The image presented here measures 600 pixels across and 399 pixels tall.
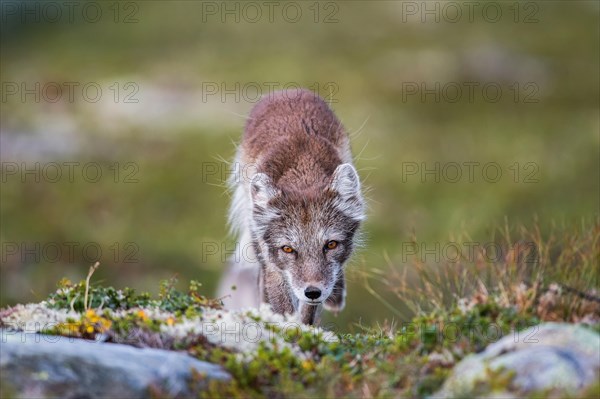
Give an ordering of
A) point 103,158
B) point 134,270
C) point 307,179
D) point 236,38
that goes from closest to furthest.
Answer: point 307,179 → point 134,270 → point 103,158 → point 236,38

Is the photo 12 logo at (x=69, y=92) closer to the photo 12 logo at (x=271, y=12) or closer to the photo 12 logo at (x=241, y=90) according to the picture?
the photo 12 logo at (x=241, y=90)

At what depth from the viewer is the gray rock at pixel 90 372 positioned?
736 centimetres

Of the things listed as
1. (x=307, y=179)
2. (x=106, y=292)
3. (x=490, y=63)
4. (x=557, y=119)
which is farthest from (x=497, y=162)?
(x=106, y=292)

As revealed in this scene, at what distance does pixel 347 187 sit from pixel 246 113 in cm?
1277

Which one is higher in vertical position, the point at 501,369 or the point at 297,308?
the point at 501,369

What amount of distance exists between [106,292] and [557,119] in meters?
33.4

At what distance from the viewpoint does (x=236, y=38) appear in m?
50.0

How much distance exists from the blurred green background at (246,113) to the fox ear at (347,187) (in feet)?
44.2

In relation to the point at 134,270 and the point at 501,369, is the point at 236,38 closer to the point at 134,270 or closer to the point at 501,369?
the point at 134,270

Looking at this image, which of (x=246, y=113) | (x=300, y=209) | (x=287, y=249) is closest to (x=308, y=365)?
(x=287, y=249)

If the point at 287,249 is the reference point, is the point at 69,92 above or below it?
below

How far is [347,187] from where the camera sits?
12.2 m

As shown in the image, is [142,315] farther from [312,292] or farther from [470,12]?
[470,12]

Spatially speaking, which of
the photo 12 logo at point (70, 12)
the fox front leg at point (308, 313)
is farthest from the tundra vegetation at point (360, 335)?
the photo 12 logo at point (70, 12)
